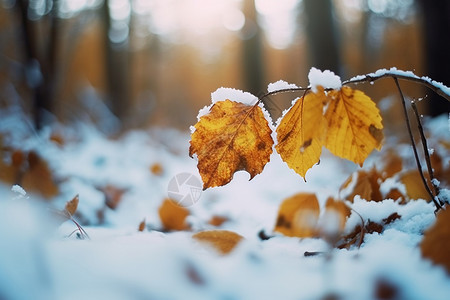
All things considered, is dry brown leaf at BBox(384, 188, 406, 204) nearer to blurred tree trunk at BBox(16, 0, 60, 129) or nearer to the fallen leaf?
the fallen leaf

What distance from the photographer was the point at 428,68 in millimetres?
2518

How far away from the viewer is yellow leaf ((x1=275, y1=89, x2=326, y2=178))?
52 centimetres

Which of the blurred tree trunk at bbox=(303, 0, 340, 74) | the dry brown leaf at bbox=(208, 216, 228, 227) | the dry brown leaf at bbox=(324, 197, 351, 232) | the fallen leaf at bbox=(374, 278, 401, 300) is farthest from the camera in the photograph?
the blurred tree trunk at bbox=(303, 0, 340, 74)

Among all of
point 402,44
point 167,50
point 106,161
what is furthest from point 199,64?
point 106,161

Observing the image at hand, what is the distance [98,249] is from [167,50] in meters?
20.0

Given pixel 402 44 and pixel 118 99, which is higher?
pixel 402 44

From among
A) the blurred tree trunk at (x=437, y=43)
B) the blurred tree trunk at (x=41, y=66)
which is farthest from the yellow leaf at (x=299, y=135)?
the blurred tree trunk at (x=41, y=66)

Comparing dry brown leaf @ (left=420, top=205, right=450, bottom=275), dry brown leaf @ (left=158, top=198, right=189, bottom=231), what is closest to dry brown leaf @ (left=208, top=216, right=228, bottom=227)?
dry brown leaf @ (left=158, top=198, right=189, bottom=231)

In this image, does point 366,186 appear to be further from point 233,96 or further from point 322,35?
point 322,35

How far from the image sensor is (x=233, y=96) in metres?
0.58

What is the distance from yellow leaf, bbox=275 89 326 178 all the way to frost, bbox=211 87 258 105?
66mm

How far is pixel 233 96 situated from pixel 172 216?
509mm

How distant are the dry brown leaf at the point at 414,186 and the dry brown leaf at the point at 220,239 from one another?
44cm

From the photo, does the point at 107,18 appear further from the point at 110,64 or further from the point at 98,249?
the point at 98,249
